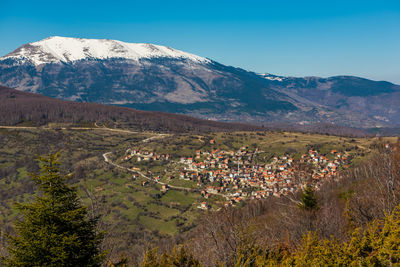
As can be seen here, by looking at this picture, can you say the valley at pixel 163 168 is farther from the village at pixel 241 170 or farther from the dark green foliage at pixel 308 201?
the dark green foliage at pixel 308 201

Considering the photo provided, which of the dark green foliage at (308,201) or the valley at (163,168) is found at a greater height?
the dark green foliage at (308,201)

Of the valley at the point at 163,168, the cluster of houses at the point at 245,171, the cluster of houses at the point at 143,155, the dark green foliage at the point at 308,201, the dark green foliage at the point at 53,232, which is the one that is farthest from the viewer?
the cluster of houses at the point at 143,155

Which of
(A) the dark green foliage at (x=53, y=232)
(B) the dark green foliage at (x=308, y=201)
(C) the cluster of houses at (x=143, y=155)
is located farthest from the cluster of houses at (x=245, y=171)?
(A) the dark green foliage at (x=53, y=232)

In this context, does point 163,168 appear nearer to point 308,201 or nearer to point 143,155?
point 143,155

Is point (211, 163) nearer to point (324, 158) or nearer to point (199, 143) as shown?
point (199, 143)

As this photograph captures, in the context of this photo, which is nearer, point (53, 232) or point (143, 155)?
point (53, 232)

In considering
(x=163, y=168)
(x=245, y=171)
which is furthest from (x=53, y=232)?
(x=163, y=168)

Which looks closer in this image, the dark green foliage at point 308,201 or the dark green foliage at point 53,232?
the dark green foliage at point 53,232

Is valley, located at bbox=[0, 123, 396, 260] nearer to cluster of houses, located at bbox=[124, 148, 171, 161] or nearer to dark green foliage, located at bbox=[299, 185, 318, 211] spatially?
cluster of houses, located at bbox=[124, 148, 171, 161]

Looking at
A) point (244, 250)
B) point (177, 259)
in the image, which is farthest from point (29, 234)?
point (244, 250)
